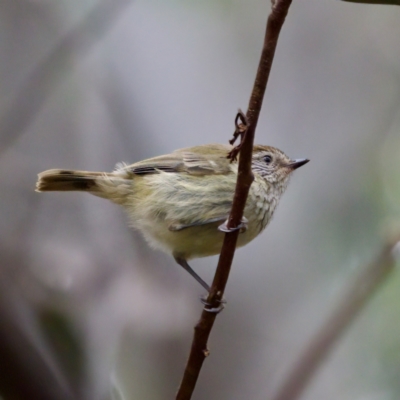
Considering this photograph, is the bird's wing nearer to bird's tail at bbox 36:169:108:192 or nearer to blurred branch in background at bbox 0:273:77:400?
bird's tail at bbox 36:169:108:192

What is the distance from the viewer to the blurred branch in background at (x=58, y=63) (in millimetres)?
2652

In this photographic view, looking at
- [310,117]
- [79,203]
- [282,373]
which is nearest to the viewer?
[282,373]

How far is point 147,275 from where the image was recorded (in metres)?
2.53

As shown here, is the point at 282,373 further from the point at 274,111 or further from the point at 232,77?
the point at 232,77

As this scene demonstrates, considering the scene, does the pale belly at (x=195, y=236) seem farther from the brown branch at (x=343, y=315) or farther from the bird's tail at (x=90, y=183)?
the brown branch at (x=343, y=315)

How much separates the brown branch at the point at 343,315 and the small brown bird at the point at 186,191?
510 millimetres

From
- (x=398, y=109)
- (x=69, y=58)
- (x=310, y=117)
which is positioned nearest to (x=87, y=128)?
(x=69, y=58)

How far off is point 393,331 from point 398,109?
119 cm

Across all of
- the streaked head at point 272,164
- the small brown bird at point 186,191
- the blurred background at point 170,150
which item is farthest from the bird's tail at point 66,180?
the streaked head at point 272,164

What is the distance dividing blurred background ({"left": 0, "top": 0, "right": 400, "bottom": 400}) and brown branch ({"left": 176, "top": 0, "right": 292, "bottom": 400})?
1.88 feet

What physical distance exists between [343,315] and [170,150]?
1.21 m

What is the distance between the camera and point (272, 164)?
7.05ft

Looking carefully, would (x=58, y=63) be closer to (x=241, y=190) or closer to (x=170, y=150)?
(x=170, y=150)

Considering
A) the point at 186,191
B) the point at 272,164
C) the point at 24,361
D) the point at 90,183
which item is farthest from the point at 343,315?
the point at 24,361
